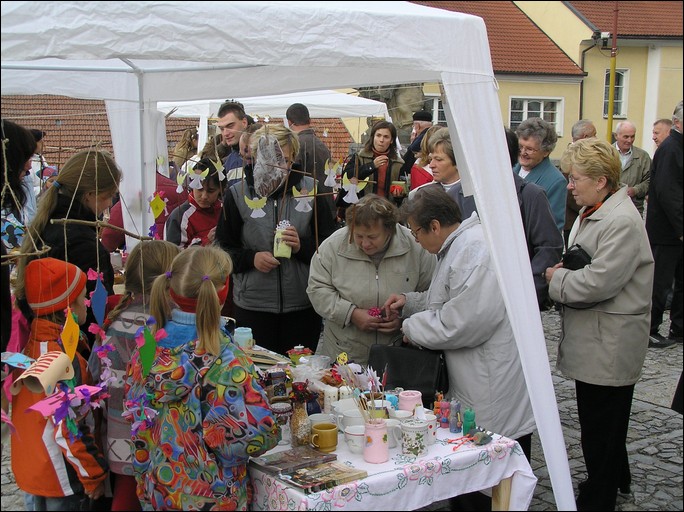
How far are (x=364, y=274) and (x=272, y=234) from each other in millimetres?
785

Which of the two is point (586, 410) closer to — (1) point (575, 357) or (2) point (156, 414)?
(1) point (575, 357)

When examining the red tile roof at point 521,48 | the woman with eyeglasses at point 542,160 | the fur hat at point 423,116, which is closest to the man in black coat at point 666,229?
the woman with eyeglasses at point 542,160

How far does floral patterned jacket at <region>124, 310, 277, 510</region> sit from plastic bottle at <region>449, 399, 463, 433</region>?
0.76m

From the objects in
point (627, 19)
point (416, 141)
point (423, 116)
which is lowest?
point (416, 141)

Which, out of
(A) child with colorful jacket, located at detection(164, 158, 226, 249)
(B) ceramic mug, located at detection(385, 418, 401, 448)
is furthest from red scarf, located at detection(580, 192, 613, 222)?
(A) child with colorful jacket, located at detection(164, 158, 226, 249)

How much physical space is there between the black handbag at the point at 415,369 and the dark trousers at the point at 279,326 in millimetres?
1047

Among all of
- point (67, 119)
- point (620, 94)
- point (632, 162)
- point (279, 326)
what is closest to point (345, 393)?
point (279, 326)

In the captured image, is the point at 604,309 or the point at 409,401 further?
the point at 604,309

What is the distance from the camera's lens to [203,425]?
225cm

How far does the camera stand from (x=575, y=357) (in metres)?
3.26

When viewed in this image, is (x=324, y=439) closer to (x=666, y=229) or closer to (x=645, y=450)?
(x=645, y=450)

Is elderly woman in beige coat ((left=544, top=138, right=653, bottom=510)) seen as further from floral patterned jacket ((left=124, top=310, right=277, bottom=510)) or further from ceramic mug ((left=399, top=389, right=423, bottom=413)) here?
floral patterned jacket ((left=124, top=310, right=277, bottom=510))

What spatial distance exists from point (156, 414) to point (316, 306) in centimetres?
134

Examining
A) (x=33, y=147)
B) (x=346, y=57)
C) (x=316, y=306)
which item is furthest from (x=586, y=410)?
(x=33, y=147)
